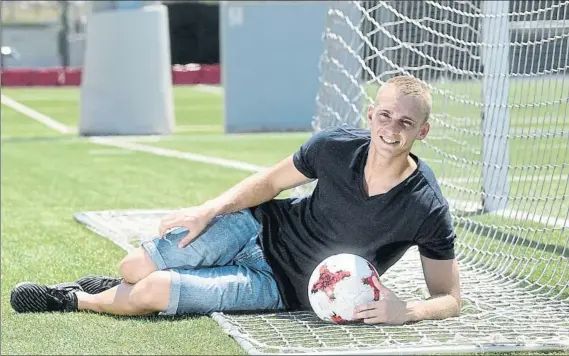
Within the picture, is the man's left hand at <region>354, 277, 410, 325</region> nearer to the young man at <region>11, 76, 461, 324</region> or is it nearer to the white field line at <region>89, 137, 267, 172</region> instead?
the young man at <region>11, 76, 461, 324</region>

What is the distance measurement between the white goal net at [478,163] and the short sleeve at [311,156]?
555mm

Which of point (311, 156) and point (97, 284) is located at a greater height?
point (311, 156)

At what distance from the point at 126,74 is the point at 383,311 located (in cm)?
1122

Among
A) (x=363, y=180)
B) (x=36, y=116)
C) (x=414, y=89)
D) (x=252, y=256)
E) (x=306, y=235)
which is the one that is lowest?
(x=36, y=116)

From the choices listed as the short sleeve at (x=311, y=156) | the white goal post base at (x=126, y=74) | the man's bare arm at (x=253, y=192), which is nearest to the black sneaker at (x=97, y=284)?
the man's bare arm at (x=253, y=192)

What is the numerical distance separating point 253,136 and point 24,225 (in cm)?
783

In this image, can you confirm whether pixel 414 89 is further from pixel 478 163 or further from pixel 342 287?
pixel 478 163

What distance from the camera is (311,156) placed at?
4551 mm

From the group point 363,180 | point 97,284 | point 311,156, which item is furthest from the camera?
point 97,284

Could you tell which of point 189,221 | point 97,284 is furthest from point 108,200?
point 189,221

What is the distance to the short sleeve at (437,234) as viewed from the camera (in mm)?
4309

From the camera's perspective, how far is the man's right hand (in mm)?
4500

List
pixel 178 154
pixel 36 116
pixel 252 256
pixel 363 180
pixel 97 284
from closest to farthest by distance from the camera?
pixel 363 180
pixel 252 256
pixel 97 284
pixel 178 154
pixel 36 116

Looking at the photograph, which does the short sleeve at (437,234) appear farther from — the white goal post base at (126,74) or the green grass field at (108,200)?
the white goal post base at (126,74)
